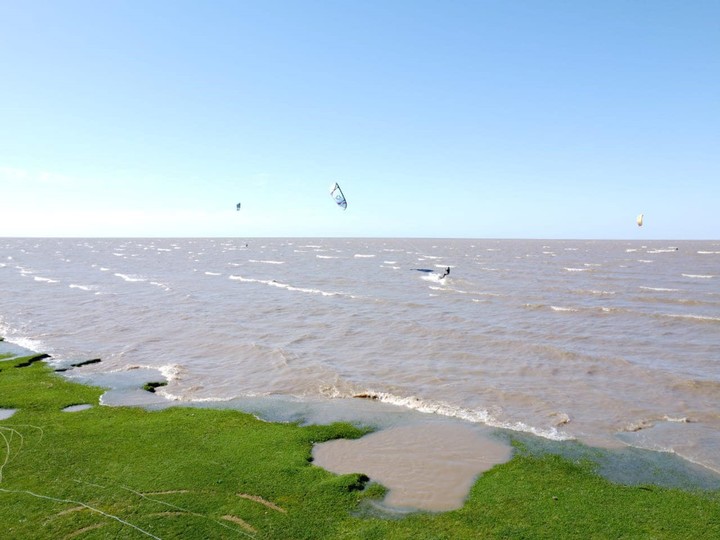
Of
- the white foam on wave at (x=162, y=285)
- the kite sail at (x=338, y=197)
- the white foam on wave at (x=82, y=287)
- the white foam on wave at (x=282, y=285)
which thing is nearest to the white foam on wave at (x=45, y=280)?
the white foam on wave at (x=82, y=287)

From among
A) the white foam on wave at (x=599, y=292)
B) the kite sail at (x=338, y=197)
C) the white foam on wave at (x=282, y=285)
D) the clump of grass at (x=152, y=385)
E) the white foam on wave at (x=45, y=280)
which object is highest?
the kite sail at (x=338, y=197)

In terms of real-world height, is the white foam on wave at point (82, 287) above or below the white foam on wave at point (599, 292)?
below

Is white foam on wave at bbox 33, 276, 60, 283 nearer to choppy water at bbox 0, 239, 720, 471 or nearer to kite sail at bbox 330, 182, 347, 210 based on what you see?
choppy water at bbox 0, 239, 720, 471

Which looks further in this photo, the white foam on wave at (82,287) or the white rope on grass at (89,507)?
the white foam on wave at (82,287)

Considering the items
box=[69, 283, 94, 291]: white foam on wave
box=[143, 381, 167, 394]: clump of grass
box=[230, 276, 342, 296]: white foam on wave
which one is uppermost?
box=[69, 283, 94, 291]: white foam on wave

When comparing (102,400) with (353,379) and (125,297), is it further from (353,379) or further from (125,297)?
(125,297)

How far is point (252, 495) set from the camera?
8094 mm

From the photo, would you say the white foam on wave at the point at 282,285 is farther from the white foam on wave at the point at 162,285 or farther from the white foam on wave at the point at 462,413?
the white foam on wave at the point at 462,413

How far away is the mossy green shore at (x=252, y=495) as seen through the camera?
23.4 ft

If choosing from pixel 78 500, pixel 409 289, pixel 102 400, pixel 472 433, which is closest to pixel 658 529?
pixel 472 433

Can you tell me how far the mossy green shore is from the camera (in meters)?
7.13

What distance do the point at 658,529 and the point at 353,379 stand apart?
34.0ft

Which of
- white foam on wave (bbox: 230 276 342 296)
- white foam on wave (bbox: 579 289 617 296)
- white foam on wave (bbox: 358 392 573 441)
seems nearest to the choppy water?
white foam on wave (bbox: 358 392 573 441)

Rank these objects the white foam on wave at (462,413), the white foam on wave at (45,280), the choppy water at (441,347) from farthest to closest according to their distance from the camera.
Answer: the white foam on wave at (45,280) → the choppy water at (441,347) → the white foam on wave at (462,413)
